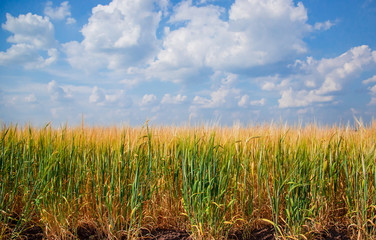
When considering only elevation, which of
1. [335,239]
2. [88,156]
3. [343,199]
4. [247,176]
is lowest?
[335,239]

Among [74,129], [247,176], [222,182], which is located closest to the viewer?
[222,182]

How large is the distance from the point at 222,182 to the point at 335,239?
145cm

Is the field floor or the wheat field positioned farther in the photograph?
the field floor

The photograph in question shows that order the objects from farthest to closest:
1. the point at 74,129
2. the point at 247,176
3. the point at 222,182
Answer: the point at 74,129 < the point at 247,176 < the point at 222,182

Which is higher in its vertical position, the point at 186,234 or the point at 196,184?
the point at 196,184

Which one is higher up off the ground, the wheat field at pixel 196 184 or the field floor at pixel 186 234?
the wheat field at pixel 196 184

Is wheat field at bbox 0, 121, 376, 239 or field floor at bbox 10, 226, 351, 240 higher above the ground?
wheat field at bbox 0, 121, 376, 239

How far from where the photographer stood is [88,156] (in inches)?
130

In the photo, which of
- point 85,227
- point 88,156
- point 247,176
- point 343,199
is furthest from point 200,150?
point 343,199

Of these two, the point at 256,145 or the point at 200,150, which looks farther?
the point at 256,145

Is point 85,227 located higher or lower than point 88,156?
lower

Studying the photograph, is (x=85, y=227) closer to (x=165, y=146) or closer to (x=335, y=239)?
(x=165, y=146)

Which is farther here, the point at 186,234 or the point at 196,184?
the point at 186,234

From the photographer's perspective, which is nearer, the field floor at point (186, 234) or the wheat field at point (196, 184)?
the wheat field at point (196, 184)
